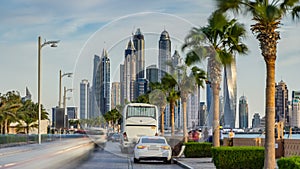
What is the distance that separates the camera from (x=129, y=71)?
3672 centimetres

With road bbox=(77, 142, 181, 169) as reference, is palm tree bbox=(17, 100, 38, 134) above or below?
above

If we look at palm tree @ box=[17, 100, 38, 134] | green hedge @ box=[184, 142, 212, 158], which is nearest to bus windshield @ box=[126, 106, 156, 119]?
green hedge @ box=[184, 142, 212, 158]

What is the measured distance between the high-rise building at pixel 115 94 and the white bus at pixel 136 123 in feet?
9.78

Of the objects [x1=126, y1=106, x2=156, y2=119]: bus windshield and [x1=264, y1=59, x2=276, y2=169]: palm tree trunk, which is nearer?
[x1=264, y1=59, x2=276, y2=169]: palm tree trunk

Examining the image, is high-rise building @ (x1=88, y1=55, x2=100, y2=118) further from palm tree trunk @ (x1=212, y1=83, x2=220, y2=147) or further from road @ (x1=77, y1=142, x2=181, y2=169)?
palm tree trunk @ (x1=212, y1=83, x2=220, y2=147)

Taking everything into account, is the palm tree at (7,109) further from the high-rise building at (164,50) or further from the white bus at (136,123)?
the high-rise building at (164,50)

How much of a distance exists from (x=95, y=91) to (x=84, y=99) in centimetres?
99

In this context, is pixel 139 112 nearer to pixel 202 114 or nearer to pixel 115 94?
pixel 202 114

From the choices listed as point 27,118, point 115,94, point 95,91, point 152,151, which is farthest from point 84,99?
point 27,118

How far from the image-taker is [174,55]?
36281 mm

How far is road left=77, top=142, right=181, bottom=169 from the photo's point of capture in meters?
27.9

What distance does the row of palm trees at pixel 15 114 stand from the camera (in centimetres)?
7689

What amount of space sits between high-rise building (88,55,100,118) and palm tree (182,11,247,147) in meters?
5.01

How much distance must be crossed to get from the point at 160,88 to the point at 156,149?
1881 cm
